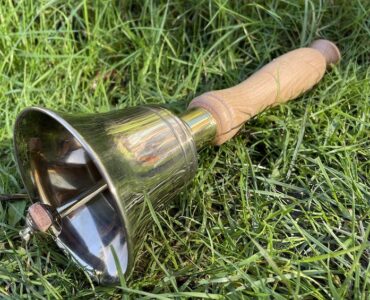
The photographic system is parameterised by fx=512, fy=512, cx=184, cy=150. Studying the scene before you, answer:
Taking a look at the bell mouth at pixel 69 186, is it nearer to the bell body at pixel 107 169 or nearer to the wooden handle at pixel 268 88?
the bell body at pixel 107 169

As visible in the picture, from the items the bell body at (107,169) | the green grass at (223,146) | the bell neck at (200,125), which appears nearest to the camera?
the bell body at (107,169)

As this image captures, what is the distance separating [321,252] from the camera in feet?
4.38

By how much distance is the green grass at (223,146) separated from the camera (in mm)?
1296

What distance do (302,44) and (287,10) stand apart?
0.18 m

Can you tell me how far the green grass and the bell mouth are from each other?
6 centimetres

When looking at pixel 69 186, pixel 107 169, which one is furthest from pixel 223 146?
pixel 107 169

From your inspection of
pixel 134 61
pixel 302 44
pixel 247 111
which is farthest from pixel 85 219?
pixel 302 44

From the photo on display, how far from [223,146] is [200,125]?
24cm

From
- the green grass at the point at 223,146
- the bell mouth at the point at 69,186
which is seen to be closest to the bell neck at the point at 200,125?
the green grass at the point at 223,146

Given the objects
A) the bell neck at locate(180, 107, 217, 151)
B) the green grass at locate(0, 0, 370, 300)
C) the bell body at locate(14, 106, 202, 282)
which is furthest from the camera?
the bell neck at locate(180, 107, 217, 151)

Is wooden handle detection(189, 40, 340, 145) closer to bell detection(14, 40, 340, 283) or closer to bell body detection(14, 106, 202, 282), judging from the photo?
bell detection(14, 40, 340, 283)

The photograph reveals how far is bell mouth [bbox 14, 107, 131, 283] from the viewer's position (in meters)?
1.39

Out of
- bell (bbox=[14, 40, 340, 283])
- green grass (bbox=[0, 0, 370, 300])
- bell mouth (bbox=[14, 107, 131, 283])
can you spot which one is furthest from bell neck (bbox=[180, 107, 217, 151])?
bell mouth (bbox=[14, 107, 131, 283])

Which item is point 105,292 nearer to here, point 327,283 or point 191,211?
point 191,211
